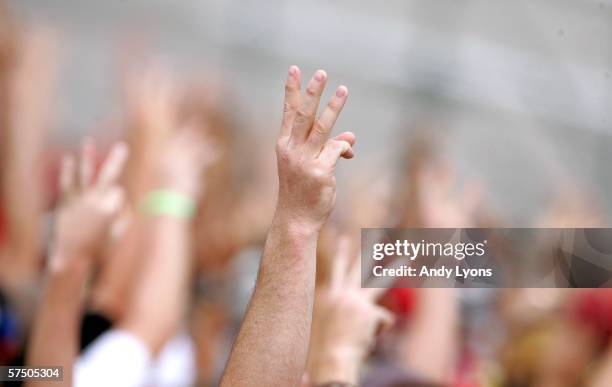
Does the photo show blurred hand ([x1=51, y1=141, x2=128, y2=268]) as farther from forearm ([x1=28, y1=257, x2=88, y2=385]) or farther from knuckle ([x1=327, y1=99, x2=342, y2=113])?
knuckle ([x1=327, y1=99, x2=342, y2=113])

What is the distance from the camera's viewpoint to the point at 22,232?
86.6 inches

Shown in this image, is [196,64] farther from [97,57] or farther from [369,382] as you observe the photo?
[369,382]

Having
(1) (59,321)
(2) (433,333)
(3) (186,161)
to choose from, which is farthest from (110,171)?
(2) (433,333)

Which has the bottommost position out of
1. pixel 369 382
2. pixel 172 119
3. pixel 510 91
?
pixel 369 382

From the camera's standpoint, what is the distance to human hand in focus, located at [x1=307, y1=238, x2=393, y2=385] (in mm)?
1607

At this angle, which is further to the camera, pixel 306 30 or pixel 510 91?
pixel 510 91

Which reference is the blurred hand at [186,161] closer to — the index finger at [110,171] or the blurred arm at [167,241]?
the blurred arm at [167,241]

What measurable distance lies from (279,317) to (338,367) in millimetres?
427

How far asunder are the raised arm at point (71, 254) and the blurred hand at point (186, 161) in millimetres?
510

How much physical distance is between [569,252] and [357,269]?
0.40 metres

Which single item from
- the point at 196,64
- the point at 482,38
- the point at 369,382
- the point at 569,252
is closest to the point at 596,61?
the point at 569,252

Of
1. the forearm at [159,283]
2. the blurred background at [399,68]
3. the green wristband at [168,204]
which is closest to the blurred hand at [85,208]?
the forearm at [159,283]

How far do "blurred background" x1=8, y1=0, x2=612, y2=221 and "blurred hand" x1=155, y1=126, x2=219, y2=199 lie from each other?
1.96ft

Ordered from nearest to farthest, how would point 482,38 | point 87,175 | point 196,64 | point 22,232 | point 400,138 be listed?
point 87,175, point 22,232, point 196,64, point 400,138, point 482,38
